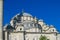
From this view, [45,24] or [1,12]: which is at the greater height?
[45,24]


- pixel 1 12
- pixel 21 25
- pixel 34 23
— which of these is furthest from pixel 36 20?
pixel 1 12

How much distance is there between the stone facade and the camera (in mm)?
46209

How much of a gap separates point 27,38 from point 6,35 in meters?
3.61

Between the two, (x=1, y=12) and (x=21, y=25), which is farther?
(x=21, y=25)

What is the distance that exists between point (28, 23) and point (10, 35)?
16.3 ft

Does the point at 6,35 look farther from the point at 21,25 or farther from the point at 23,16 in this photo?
the point at 23,16

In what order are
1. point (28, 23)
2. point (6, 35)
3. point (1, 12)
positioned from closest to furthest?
1. point (1, 12)
2. point (6, 35)
3. point (28, 23)

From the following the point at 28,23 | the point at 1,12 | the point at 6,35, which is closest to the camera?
the point at 1,12

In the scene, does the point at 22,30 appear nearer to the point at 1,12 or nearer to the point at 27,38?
the point at 27,38

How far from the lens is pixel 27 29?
48.8 m

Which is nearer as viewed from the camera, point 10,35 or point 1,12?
point 1,12

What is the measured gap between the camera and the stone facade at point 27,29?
46.2m

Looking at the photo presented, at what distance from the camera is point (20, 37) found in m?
46.4

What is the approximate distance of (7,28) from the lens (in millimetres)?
47250
